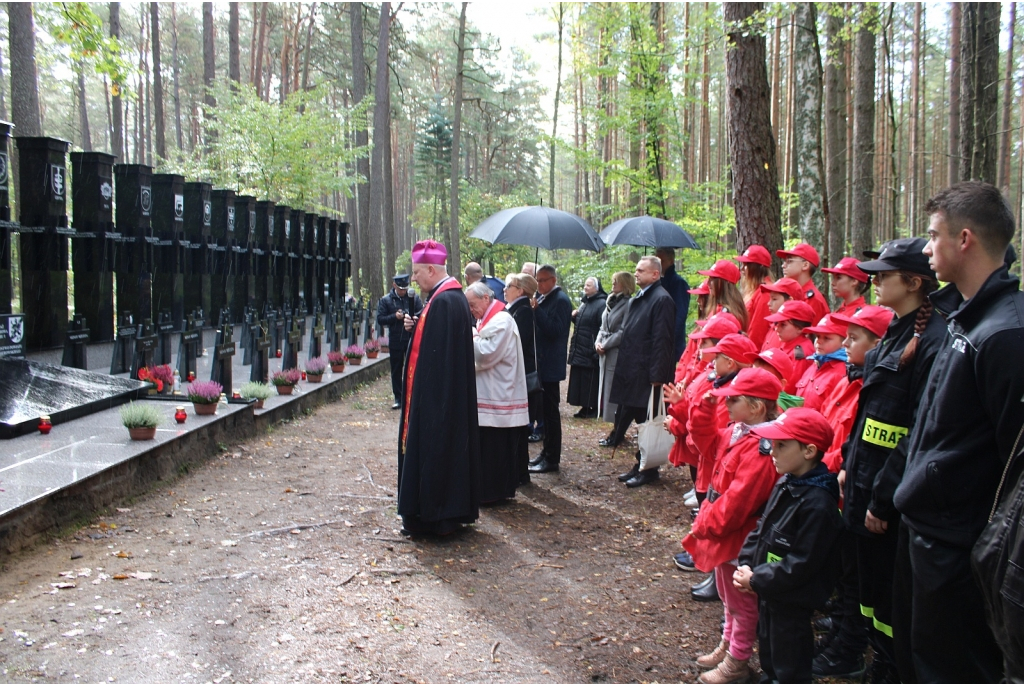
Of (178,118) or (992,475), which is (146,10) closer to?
(178,118)

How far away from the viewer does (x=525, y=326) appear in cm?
735

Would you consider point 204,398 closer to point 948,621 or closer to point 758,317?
point 758,317

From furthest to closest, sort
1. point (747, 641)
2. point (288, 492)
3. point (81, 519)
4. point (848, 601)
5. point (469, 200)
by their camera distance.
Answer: point (469, 200)
point (288, 492)
point (81, 519)
point (848, 601)
point (747, 641)

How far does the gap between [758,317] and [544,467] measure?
104 inches

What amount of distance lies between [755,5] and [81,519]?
7.71 metres

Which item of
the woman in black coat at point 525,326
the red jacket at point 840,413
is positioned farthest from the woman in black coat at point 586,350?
the red jacket at point 840,413

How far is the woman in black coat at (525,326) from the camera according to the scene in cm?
707

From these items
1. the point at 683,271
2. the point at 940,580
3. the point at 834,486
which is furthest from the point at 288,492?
the point at 683,271

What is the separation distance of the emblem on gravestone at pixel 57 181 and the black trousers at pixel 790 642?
9527 millimetres

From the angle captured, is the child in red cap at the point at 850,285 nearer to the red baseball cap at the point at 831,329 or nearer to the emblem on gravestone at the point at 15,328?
the red baseball cap at the point at 831,329

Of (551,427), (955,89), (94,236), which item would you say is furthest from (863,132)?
(94,236)

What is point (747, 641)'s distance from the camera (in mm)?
3480

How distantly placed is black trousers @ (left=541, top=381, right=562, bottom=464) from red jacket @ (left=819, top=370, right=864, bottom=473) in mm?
3795

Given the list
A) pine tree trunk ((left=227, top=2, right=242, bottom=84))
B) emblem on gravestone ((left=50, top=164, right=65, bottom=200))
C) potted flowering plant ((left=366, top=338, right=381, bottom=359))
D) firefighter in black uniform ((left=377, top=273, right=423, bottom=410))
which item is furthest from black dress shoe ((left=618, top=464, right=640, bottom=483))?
pine tree trunk ((left=227, top=2, right=242, bottom=84))
